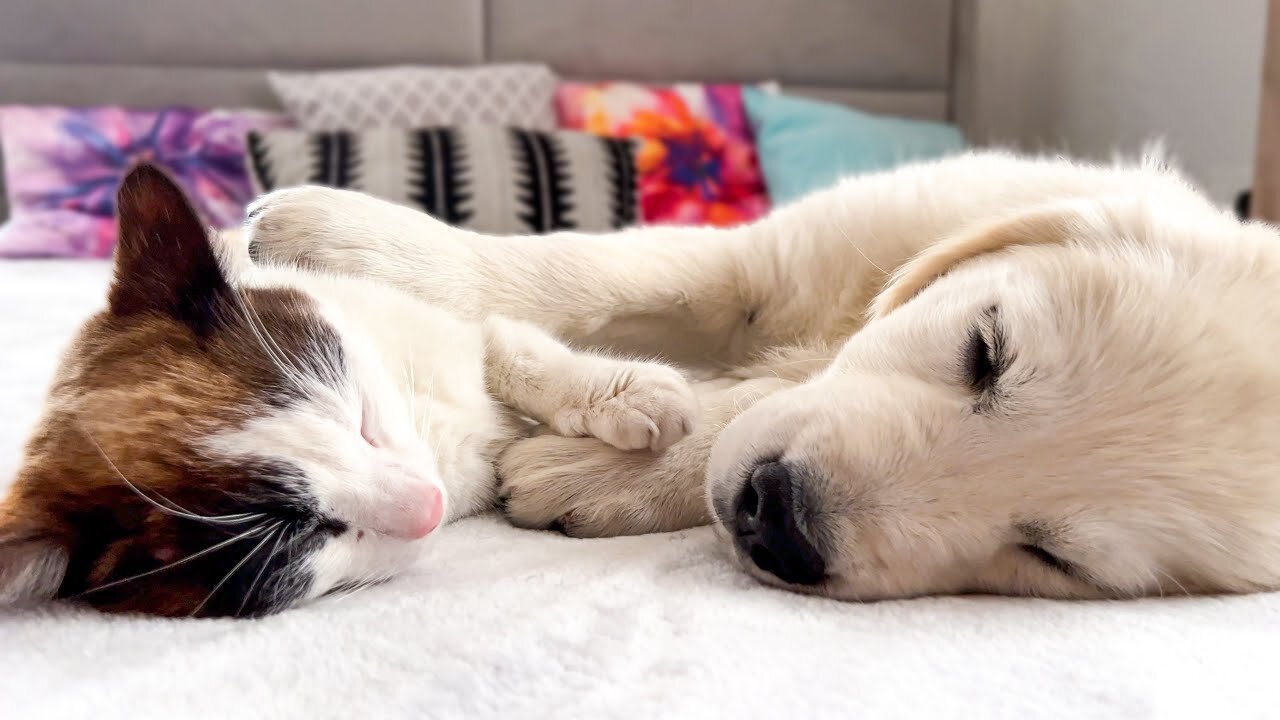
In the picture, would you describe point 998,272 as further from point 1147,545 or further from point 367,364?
point 367,364

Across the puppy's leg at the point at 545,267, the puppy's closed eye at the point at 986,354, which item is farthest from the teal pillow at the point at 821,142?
the puppy's closed eye at the point at 986,354

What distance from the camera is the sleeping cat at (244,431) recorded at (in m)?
0.83

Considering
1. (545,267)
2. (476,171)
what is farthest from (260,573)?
(476,171)

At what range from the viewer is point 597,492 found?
1133 mm

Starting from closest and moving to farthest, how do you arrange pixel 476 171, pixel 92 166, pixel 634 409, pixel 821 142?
pixel 634 409 < pixel 476 171 < pixel 92 166 < pixel 821 142

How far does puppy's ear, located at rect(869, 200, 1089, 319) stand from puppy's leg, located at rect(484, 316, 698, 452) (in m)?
0.32

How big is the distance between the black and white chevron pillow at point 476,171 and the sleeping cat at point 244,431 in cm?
188

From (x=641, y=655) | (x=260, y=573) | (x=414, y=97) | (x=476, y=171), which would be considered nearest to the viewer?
(x=641, y=655)

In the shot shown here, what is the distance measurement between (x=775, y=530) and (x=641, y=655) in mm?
230

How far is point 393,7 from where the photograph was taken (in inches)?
155

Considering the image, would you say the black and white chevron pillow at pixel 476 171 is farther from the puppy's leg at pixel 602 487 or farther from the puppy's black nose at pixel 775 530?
the puppy's black nose at pixel 775 530

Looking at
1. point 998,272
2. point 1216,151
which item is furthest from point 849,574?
point 1216,151

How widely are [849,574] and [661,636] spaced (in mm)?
224

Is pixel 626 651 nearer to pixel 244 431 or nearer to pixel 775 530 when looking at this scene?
pixel 775 530
